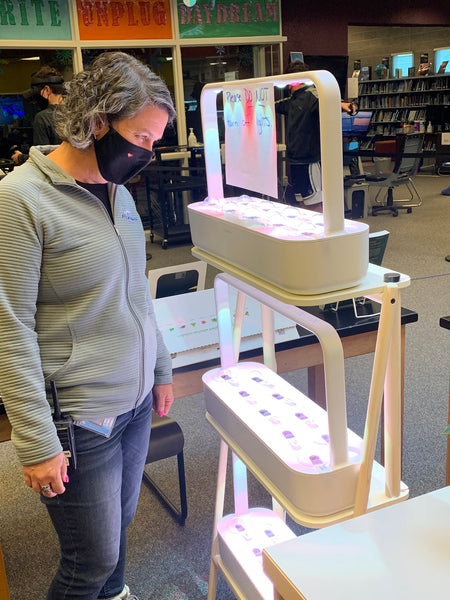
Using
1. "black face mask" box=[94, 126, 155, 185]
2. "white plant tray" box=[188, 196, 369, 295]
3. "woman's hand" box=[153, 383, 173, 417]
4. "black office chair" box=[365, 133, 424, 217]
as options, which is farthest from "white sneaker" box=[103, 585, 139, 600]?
"black office chair" box=[365, 133, 424, 217]

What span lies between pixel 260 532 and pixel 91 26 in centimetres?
659

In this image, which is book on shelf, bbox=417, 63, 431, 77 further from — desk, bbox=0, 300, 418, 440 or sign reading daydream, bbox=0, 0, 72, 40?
desk, bbox=0, 300, 418, 440

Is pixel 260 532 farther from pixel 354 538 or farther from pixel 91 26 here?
pixel 91 26

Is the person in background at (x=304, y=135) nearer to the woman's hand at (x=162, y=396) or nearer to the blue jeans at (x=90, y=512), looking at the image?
the woman's hand at (x=162, y=396)

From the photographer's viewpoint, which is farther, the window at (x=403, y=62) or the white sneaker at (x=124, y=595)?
the window at (x=403, y=62)

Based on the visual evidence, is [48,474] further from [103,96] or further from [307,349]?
[307,349]

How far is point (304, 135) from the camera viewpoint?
17.2 ft

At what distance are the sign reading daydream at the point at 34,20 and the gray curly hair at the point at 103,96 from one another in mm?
6069

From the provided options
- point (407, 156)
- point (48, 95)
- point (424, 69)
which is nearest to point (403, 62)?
point (424, 69)

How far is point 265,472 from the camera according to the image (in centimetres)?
139

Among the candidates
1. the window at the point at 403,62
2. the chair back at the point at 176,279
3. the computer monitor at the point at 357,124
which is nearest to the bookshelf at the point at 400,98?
the window at the point at 403,62

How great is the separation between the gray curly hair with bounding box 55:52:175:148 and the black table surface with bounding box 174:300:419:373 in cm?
97

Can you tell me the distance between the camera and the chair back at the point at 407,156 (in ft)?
25.6

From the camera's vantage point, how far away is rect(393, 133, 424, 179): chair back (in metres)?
7.81
